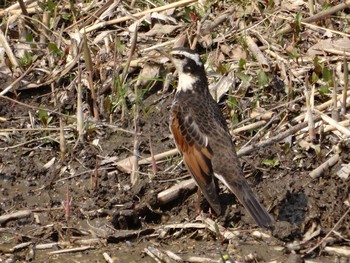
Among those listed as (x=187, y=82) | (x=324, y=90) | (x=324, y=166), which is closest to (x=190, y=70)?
(x=187, y=82)

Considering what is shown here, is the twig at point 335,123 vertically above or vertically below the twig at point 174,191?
above

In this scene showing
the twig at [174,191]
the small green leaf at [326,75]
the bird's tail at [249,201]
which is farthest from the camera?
the small green leaf at [326,75]

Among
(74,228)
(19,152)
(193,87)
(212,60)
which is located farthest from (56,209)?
(212,60)

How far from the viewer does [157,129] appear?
11.3 metres

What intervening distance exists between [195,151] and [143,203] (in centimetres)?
77

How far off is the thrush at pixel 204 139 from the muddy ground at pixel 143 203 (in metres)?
0.38

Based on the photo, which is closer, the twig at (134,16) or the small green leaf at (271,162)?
the small green leaf at (271,162)

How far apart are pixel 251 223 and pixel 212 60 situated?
299 centimetres

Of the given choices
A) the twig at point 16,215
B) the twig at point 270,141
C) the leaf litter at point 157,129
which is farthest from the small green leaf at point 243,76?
the twig at point 16,215

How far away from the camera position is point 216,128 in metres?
10.1

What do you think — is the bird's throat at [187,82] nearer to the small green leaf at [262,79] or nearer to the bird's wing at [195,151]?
the bird's wing at [195,151]

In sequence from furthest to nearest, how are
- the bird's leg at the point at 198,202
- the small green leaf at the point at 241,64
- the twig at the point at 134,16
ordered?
the twig at the point at 134,16 < the small green leaf at the point at 241,64 < the bird's leg at the point at 198,202

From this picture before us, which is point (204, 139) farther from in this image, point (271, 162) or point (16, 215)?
point (16, 215)

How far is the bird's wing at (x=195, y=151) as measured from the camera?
942 centimetres
